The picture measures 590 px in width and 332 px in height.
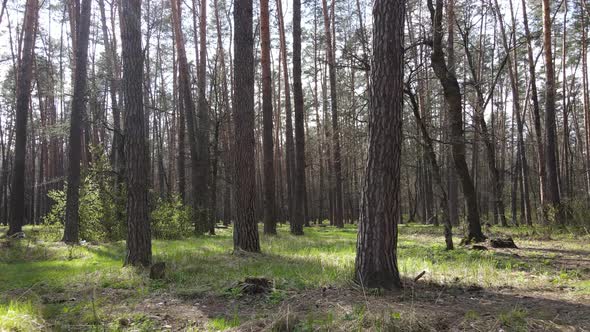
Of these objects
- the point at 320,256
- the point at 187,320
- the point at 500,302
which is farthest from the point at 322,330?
the point at 320,256

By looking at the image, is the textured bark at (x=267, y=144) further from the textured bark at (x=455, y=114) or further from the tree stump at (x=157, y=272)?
the tree stump at (x=157, y=272)

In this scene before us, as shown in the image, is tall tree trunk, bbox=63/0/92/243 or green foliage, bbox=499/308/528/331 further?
tall tree trunk, bbox=63/0/92/243

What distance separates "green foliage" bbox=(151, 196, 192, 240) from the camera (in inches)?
510

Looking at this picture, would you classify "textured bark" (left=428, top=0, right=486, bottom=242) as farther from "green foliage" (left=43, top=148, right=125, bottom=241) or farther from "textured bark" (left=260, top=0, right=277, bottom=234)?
"green foliage" (left=43, top=148, right=125, bottom=241)

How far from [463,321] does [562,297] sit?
186cm

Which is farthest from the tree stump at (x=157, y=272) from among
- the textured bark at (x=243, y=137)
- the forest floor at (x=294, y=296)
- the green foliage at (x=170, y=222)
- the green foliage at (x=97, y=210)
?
the green foliage at (x=170, y=222)

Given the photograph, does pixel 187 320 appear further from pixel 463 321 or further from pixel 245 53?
pixel 245 53

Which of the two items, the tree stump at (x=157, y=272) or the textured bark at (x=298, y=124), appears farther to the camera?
the textured bark at (x=298, y=124)

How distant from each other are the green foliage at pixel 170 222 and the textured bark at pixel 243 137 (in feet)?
17.5

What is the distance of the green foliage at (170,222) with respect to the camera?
1296 cm

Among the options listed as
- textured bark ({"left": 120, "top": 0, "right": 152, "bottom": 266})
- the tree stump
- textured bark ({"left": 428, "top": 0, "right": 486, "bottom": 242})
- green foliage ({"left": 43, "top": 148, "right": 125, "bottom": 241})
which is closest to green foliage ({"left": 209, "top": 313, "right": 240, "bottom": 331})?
the tree stump

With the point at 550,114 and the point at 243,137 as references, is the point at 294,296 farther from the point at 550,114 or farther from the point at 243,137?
the point at 550,114

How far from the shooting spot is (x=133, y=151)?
6.68 m

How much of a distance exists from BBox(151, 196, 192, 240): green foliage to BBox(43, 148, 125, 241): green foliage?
3.47 ft
